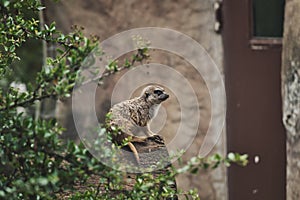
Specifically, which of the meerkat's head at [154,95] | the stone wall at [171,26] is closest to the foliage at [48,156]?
the meerkat's head at [154,95]

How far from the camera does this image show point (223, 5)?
3398 millimetres

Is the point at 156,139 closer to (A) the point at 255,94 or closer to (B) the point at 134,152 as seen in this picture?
(B) the point at 134,152

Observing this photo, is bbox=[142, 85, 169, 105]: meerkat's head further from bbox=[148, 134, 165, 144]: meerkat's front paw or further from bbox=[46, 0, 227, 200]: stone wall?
bbox=[46, 0, 227, 200]: stone wall

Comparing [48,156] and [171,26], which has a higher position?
[171,26]

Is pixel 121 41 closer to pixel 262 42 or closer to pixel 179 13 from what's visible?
pixel 179 13

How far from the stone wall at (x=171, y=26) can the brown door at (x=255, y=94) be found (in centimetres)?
13

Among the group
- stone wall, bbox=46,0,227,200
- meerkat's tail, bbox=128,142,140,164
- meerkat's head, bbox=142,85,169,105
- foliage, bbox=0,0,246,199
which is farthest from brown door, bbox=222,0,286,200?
foliage, bbox=0,0,246,199

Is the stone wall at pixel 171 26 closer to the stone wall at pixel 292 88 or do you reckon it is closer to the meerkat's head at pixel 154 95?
the stone wall at pixel 292 88

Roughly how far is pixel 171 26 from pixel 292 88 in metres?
1.40

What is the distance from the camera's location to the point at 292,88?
233 centimetres

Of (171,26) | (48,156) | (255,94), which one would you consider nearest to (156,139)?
(48,156)

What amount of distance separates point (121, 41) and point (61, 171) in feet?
8.84

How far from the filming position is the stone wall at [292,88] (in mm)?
2289

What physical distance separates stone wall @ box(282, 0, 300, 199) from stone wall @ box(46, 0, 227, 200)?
1.11 m
